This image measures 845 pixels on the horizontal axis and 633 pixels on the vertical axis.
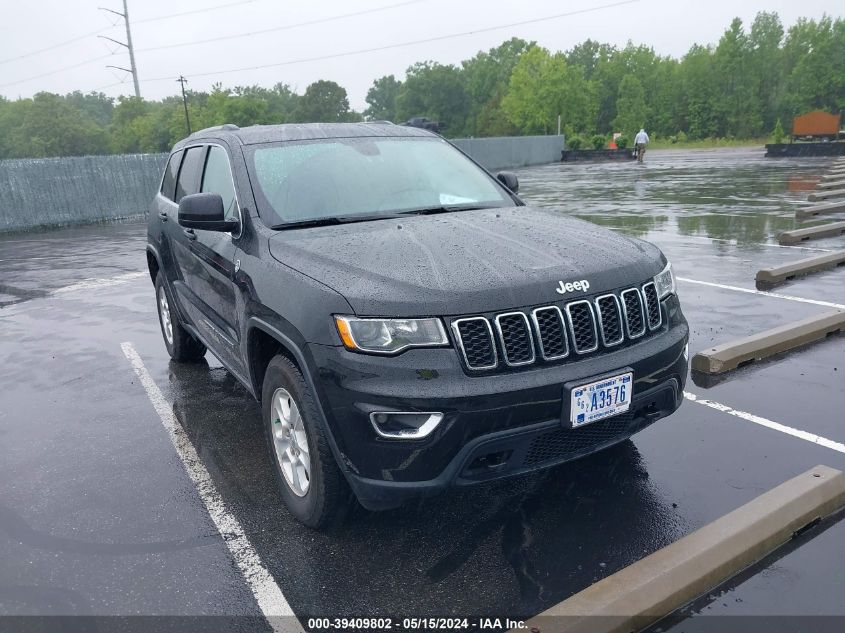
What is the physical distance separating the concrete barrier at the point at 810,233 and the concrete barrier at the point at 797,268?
6.33 feet

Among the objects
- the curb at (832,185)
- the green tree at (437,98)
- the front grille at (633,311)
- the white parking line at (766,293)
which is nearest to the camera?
the front grille at (633,311)

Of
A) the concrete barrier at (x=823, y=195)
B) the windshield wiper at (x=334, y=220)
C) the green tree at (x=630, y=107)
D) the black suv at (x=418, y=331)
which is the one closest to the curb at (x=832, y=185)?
the concrete barrier at (x=823, y=195)

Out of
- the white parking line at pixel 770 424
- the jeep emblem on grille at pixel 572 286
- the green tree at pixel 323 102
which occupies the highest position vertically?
the green tree at pixel 323 102

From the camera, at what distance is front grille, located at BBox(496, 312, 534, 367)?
2.88m

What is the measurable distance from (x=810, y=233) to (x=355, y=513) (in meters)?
10.5

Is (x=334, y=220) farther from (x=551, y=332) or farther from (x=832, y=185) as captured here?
(x=832, y=185)

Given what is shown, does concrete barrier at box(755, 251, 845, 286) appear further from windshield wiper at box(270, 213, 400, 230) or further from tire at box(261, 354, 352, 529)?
tire at box(261, 354, 352, 529)

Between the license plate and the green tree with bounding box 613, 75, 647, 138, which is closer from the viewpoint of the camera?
the license plate

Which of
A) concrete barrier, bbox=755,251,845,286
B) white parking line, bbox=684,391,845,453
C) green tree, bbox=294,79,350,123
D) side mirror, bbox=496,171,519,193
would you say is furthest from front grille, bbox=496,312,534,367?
green tree, bbox=294,79,350,123

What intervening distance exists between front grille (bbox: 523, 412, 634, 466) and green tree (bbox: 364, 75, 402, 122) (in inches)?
6258

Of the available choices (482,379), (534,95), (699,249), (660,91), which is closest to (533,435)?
(482,379)

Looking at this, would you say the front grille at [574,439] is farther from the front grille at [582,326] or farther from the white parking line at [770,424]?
the white parking line at [770,424]

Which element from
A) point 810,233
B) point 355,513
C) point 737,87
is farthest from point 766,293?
point 737,87

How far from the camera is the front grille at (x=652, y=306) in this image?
3.36m
